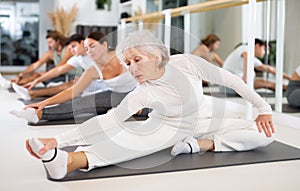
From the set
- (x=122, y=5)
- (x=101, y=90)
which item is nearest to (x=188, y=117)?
(x=101, y=90)

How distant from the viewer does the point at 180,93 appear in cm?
223

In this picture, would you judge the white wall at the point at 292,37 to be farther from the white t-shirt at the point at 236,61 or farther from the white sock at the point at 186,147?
the white sock at the point at 186,147

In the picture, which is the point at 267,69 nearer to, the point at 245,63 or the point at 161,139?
the point at 245,63

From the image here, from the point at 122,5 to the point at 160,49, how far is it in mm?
5669

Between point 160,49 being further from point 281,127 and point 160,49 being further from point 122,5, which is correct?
point 122,5

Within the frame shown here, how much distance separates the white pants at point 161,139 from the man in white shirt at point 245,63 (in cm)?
138

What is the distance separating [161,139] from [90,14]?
19.0 ft

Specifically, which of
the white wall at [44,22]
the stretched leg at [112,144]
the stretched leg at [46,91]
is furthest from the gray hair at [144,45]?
the white wall at [44,22]

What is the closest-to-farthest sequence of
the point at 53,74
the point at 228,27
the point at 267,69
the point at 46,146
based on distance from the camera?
the point at 46,146, the point at 267,69, the point at 53,74, the point at 228,27

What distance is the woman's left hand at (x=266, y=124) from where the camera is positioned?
7.68 feet

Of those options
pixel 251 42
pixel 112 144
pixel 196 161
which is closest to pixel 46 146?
pixel 112 144

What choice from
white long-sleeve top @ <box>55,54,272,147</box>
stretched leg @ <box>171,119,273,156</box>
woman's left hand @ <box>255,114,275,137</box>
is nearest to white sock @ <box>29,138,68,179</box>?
white long-sleeve top @ <box>55,54,272,147</box>

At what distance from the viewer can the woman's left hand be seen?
92.2 inches

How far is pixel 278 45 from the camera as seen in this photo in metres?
3.77
